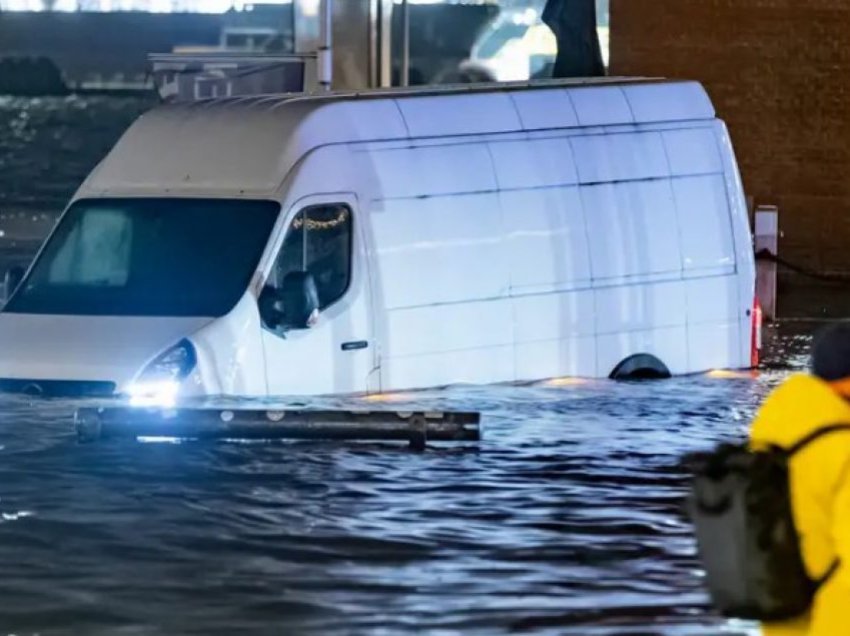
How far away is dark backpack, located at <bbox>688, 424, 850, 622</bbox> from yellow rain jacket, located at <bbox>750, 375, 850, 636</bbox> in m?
0.02

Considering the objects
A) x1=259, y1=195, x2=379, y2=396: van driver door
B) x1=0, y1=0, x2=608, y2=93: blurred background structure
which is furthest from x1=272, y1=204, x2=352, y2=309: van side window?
x1=0, y1=0, x2=608, y2=93: blurred background structure

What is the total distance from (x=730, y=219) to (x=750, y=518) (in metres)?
10.7

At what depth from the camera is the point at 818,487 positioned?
4793 millimetres

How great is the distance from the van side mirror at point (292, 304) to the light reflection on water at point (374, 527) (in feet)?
1.73

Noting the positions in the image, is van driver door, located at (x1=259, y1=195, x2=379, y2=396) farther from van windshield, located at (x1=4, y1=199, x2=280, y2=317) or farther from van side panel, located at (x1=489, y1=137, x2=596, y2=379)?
van side panel, located at (x1=489, y1=137, x2=596, y2=379)

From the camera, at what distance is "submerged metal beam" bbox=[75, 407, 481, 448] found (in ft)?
37.9

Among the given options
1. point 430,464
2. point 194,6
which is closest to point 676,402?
point 430,464

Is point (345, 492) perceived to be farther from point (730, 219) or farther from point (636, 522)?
point (730, 219)

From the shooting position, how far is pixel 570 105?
47.4 ft

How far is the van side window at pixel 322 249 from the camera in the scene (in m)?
12.7

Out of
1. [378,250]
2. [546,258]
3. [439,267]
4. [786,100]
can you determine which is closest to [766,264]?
[786,100]

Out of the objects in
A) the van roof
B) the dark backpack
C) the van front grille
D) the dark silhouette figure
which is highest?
the dark silhouette figure

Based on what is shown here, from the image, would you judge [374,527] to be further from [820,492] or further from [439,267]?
[820,492]

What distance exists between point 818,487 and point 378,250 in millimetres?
8314
